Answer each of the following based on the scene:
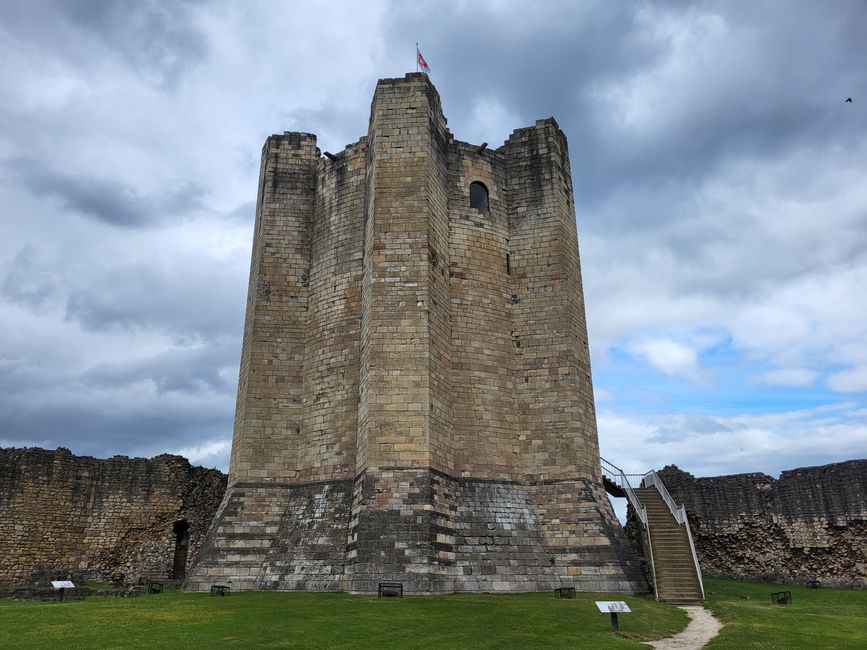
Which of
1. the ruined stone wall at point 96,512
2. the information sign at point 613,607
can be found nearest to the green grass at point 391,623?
the information sign at point 613,607

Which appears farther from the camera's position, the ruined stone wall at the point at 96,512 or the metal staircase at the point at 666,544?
the ruined stone wall at the point at 96,512

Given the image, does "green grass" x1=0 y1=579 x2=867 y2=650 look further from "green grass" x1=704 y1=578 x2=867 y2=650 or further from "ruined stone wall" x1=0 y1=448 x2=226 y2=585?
"ruined stone wall" x1=0 y1=448 x2=226 y2=585

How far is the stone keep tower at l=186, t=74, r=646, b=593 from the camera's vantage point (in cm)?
1566

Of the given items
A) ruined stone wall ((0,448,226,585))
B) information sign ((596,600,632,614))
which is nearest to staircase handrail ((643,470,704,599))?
information sign ((596,600,632,614))

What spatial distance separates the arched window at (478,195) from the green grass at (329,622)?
12.0m

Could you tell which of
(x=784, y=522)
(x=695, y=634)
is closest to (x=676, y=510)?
(x=784, y=522)

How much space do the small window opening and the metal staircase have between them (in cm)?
1431

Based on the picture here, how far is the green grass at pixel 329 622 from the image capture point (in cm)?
898

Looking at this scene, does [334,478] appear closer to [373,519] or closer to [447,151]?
[373,519]

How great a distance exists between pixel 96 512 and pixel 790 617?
66.2 ft

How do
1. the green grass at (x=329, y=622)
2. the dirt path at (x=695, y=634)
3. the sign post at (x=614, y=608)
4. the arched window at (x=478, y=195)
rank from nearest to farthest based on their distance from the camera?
1. the green grass at (x=329, y=622)
2. the dirt path at (x=695, y=634)
3. the sign post at (x=614, y=608)
4. the arched window at (x=478, y=195)

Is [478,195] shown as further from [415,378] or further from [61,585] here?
[61,585]

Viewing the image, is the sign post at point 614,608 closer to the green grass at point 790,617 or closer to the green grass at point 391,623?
the green grass at point 391,623

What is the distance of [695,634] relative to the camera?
1090 cm
